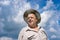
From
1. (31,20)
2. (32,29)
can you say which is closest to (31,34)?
(32,29)

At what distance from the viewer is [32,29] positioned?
20.1 feet

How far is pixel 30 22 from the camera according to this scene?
19.7ft

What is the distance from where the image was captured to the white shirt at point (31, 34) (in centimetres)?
596

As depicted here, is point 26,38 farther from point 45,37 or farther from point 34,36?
point 45,37

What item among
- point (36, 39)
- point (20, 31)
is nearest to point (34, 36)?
point (36, 39)

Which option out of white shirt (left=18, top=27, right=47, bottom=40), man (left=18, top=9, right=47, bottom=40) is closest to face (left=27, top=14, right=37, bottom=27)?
man (left=18, top=9, right=47, bottom=40)

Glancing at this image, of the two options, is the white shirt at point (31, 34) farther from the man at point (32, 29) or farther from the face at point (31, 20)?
the face at point (31, 20)

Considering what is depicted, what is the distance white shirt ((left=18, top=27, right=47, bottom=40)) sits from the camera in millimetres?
5961

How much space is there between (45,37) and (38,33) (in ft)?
0.87

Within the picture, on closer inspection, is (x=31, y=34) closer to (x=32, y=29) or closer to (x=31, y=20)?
(x=32, y=29)

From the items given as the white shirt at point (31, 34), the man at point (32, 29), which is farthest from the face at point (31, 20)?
the white shirt at point (31, 34)

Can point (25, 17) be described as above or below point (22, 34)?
above

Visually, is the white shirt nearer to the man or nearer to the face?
the man

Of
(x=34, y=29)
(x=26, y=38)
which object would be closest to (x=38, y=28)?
(x=34, y=29)
